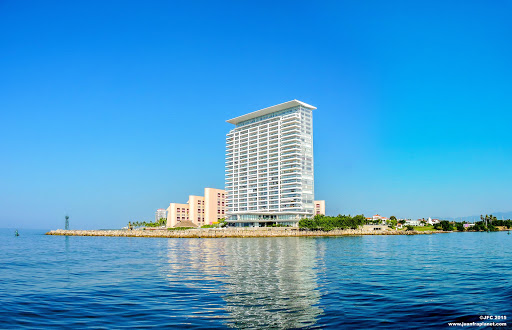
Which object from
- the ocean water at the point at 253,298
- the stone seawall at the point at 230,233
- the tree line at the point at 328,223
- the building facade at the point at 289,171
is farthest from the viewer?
the building facade at the point at 289,171

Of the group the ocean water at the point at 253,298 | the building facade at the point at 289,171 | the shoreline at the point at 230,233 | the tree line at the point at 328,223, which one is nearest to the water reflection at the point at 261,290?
the ocean water at the point at 253,298

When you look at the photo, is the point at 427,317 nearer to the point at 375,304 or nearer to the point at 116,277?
the point at 375,304

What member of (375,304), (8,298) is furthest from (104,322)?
(375,304)

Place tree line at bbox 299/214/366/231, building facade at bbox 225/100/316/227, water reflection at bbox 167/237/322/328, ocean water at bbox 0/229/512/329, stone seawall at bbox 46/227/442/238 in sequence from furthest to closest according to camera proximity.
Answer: building facade at bbox 225/100/316/227 < tree line at bbox 299/214/366/231 < stone seawall at bbox 46/227/442/238 < water reflection at bbox 167/237/322/328 < ocean water at bbox 0/229/512/329

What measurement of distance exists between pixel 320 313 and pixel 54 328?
13.4 m

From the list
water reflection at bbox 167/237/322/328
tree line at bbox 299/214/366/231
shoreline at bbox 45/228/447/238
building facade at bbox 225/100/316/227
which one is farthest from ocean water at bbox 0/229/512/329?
building facade at bbox 225/100/316/227

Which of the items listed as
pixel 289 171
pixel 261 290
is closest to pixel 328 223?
pixel 289 171

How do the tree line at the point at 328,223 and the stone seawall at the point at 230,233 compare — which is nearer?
the stone seawall at the point at 230,233

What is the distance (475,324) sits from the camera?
17.3m

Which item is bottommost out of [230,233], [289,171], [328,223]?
[230,233]

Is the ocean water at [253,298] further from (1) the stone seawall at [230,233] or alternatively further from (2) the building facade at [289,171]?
(2) the building facade at [289,171]

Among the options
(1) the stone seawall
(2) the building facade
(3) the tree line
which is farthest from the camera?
(2) the building facade

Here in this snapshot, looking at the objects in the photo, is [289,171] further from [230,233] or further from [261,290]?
[261,290]

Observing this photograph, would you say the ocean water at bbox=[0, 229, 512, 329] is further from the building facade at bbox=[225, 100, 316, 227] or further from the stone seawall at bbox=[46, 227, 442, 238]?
the building facade at bbox=[225, 100, 316, 227]
